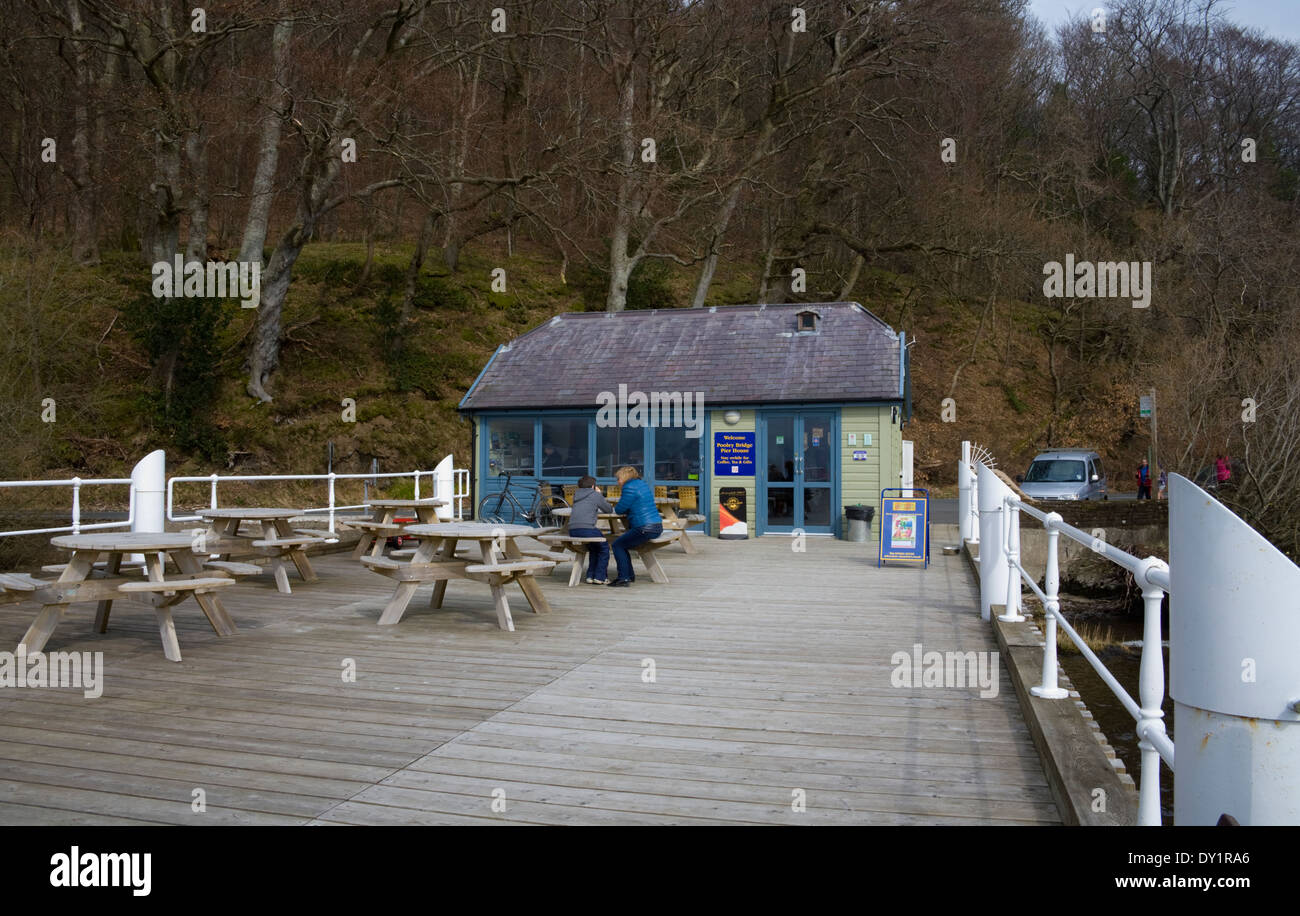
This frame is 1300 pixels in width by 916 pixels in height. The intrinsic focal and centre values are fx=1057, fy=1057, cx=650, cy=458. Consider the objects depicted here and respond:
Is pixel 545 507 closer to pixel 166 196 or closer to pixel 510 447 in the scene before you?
pixel 510 447

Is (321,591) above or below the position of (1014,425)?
below

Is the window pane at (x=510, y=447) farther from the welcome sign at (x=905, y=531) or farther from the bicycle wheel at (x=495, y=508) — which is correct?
the welcome sign at (x=905, y=531)

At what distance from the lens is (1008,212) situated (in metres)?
35.8

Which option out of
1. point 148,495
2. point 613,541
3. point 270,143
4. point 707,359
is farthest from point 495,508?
point 270,143

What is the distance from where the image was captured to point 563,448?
63.9ft


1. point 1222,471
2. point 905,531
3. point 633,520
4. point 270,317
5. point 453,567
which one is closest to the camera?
point 453,567

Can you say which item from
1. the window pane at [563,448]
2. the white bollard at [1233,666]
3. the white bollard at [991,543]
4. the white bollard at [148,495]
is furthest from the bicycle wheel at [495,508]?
the white bollard at [1233,666]

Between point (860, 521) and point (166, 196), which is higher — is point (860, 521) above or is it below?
below

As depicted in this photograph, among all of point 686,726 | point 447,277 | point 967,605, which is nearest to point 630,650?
point 686,726

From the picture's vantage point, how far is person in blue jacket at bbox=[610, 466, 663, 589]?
11242mm

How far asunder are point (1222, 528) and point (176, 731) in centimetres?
487

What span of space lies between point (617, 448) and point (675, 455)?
108cm

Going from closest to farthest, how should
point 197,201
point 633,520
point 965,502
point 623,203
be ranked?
point 633,520 → point 965,502 → point 623,203 → point 197,201
